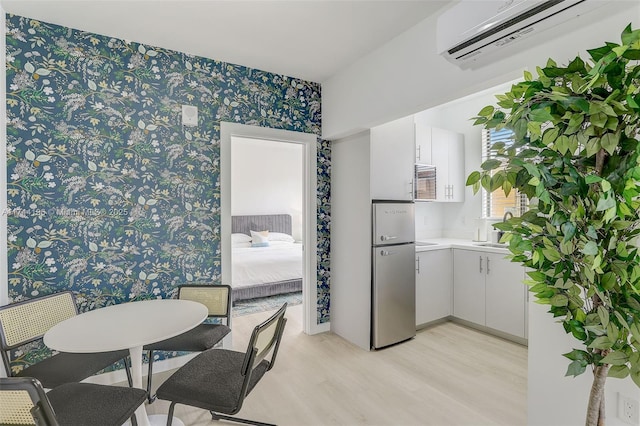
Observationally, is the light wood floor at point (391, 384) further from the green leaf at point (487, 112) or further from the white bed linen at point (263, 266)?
the green leaf at point (487, 112)

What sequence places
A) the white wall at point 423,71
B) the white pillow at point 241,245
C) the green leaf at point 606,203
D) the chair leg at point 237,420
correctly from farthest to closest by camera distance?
the white pillow at point 241,245 < the chair leg at point 237,420 < the white wall at point 423,71 < the green leaf at point 606,203

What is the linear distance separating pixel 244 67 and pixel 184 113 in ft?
2.52

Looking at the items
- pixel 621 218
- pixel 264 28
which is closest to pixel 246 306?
pixel 264 28

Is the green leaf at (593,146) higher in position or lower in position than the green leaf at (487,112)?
lower

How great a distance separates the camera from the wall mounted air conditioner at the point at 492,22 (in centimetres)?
144

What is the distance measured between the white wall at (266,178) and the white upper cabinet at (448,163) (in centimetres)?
327

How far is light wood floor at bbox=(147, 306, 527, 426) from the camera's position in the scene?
208 centimetres

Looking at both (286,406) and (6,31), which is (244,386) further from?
(6,31)

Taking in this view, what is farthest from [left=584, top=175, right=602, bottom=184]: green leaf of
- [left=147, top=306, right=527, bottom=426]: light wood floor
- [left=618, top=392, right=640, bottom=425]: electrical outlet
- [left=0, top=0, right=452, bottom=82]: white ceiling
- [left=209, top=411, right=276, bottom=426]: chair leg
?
[left=209, top=411, right=276, bottom=426]: chair leg

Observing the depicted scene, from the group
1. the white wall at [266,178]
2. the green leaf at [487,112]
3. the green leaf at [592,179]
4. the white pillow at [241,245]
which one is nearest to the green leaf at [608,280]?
the green leaf at [592,179]

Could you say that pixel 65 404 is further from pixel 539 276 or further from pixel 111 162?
pixel 539 276

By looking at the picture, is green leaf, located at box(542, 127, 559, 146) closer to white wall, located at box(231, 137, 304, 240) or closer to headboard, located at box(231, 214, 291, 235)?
white wall, located at box(231, 137, 304, 240)

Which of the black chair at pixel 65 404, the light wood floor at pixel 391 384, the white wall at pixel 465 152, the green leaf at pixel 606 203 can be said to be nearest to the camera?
the green leaf at pixel 606 203

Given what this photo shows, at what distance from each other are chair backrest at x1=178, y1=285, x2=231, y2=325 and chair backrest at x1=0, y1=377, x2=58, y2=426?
4.37 ft
